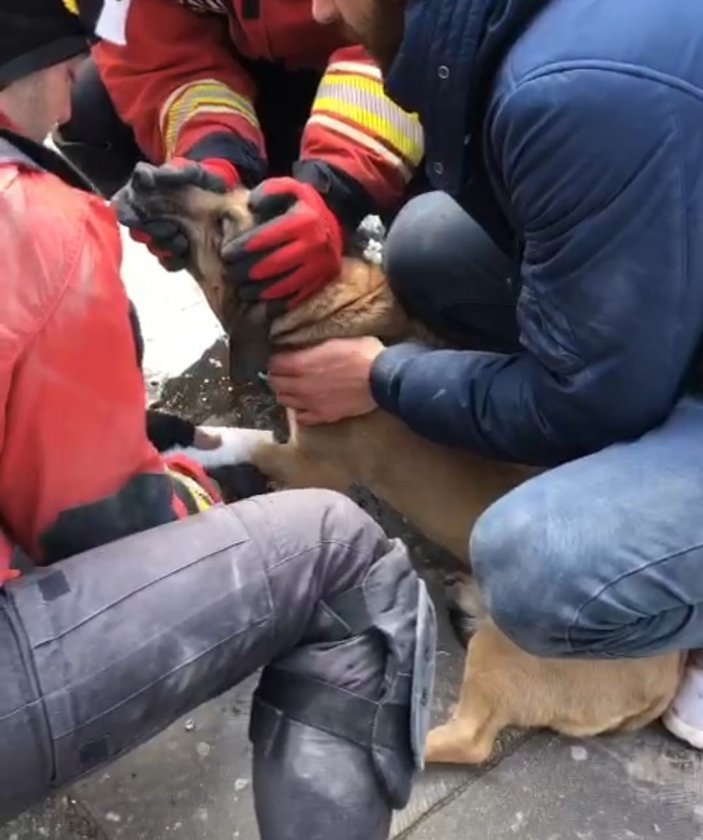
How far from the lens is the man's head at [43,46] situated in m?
1.37

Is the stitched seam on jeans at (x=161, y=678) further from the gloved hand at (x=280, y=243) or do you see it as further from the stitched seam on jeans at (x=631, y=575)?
the gloved hand at (x=280, y=243)

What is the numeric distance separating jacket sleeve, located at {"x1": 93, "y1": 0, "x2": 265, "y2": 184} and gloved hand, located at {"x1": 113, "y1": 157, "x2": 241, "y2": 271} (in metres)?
0.19

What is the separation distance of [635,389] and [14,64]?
0.88 m

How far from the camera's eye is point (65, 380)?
1.38 metres

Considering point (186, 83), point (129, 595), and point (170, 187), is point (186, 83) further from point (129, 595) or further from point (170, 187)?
point (129, 595)

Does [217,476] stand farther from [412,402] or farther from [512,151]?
[512,151]

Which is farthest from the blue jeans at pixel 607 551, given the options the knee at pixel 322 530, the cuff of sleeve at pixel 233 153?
the cuff of sleeve at pixel 233 153

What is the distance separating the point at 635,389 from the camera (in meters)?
1.63

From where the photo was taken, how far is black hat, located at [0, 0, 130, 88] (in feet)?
4.46

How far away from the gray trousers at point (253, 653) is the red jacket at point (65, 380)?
60mm

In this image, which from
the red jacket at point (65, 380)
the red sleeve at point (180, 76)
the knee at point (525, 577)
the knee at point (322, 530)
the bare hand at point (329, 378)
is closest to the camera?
the red jacket at point (65, 380)

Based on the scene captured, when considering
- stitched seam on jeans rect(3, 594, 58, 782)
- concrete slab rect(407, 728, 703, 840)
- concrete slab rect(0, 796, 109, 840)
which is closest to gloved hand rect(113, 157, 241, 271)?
stitched seam on jeans rect(3, 594, 58, 782)

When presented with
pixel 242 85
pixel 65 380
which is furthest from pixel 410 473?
pixel 65 380

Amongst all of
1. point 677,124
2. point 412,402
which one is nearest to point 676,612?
point 412,402
